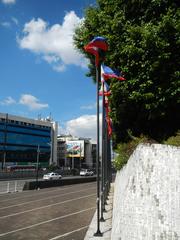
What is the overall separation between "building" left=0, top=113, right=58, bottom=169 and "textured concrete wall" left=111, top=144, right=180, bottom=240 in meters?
93.7

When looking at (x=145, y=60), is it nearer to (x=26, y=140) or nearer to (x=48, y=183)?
(x=48, y=183)

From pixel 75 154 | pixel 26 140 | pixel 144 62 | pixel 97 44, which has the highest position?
pixel 26 140

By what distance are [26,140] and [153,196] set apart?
110m

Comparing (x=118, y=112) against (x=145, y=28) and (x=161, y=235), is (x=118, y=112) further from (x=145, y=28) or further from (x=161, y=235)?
(x=161, y=235)

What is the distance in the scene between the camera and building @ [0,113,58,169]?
344 ft

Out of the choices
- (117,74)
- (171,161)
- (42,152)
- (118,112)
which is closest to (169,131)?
(118,112)

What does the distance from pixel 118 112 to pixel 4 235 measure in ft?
22.0

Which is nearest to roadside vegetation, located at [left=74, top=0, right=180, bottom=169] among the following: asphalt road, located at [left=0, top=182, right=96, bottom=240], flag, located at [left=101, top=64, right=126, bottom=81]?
flag, located at [left=101, top=64, right=126, bottom=81]

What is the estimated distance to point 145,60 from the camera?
12.8 m

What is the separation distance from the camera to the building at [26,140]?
104812 mm

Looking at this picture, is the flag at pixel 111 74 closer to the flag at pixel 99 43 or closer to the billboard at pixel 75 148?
the flag at pixel 99 43

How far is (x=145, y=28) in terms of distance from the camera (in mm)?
12688

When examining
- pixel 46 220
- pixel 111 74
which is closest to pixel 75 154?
pixel 46 220

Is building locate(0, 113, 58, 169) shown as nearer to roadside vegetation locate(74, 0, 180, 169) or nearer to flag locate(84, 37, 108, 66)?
roadside vegetation locate(74, 0, 180, 169)
